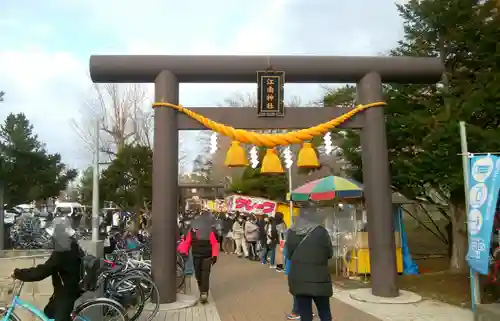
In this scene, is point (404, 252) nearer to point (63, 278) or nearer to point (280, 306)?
point (280, 306)

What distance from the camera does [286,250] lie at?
589 centimetres

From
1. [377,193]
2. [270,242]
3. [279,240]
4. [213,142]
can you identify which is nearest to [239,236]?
[270,242]

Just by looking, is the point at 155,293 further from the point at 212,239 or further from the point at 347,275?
the point at 347,275

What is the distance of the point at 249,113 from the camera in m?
9.10

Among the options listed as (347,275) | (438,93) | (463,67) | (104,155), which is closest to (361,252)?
(347,275)

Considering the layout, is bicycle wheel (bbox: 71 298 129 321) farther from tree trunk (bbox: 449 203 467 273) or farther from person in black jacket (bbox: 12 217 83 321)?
tree trunk (bbox: 449 203 467 273)

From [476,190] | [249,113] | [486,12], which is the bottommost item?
[476,190]

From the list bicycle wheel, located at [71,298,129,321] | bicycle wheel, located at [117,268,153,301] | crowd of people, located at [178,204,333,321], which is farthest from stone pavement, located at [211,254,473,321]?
bicycle wheel, located at [71,298,129,321]

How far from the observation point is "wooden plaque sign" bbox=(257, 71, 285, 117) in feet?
29.5

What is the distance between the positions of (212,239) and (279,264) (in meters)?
5.67

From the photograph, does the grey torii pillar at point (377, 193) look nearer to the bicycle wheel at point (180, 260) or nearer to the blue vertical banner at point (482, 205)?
the blue vertical banner at point (482, 205)

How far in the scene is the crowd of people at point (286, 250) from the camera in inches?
217

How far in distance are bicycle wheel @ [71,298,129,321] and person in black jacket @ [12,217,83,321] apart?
1.38ft

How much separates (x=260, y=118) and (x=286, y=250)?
3719mm
